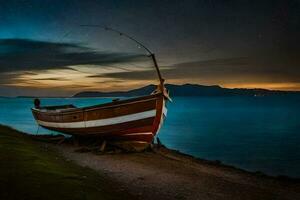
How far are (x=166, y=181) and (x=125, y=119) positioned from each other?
23.8ft

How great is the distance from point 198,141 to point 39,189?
44813mm

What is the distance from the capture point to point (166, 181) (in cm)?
1349

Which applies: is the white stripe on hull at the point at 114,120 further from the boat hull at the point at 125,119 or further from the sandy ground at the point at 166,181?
the sandy ground at the point at 166,181

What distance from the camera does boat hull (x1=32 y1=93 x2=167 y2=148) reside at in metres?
19.9

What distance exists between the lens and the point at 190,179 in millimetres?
14289

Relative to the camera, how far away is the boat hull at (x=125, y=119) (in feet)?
65.2

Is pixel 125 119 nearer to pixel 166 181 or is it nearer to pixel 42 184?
pixel 166 181

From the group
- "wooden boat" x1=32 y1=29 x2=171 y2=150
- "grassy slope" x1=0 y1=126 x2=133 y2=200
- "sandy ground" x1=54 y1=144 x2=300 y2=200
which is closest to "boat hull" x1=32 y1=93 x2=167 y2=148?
"wooden boat" x1=32 y1=29 x2=171 y2=150

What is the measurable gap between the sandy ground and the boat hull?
5.01ft

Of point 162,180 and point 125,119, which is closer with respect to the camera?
point 162,180

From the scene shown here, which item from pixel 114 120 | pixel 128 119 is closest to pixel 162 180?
pixel 128 119

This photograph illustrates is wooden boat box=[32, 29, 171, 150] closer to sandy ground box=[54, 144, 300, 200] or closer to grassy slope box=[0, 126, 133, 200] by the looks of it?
sandy ground box=[54, 144, 300, 200]

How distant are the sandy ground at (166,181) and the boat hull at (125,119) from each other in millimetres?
1526

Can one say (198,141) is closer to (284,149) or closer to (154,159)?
(284,149)
